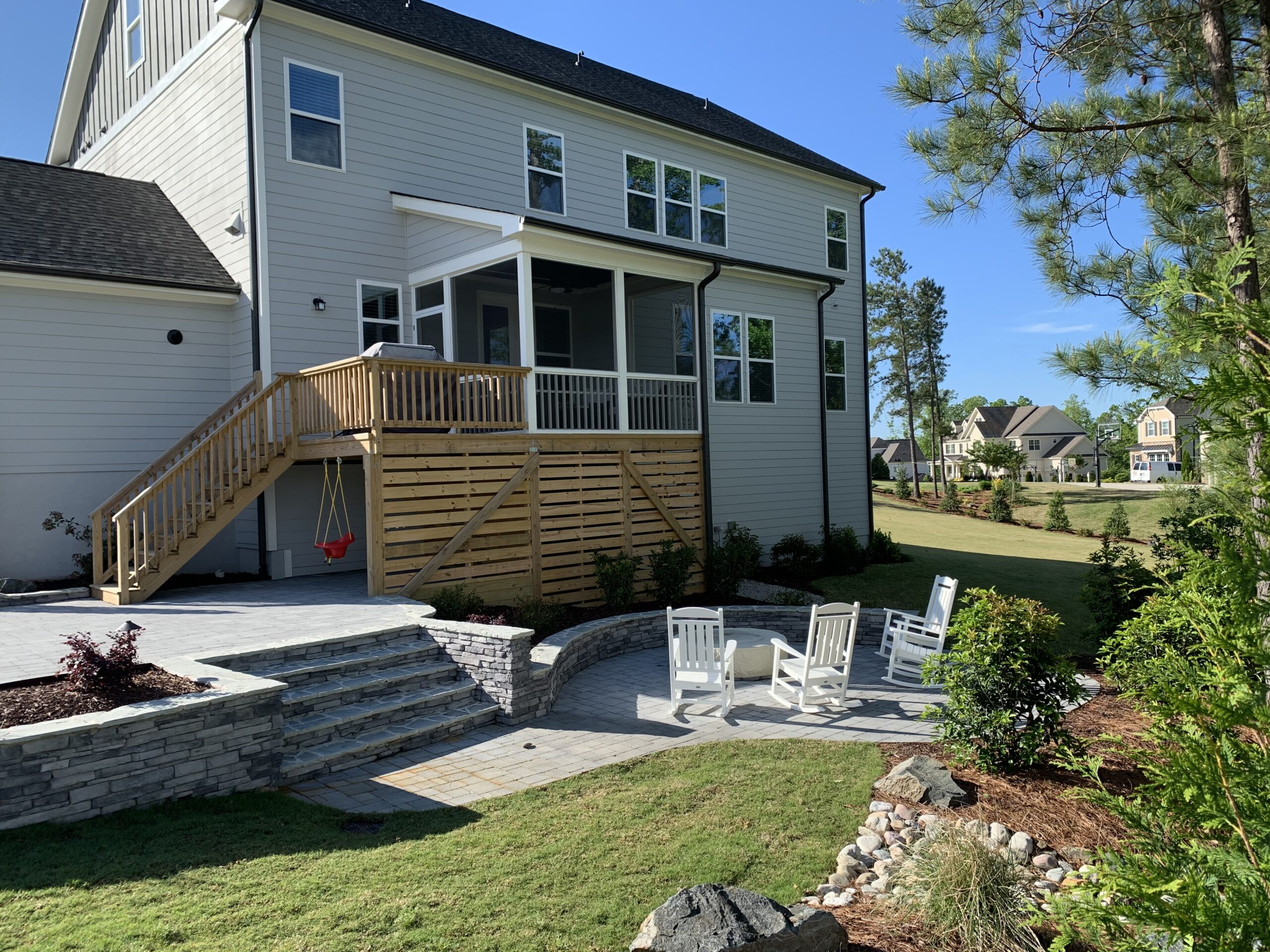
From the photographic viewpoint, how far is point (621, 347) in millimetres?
13445

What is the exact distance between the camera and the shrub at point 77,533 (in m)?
12.0

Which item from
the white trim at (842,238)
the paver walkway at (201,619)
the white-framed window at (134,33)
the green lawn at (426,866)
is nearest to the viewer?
the green lawn at (426,866)

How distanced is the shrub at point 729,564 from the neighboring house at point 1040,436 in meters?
71.1

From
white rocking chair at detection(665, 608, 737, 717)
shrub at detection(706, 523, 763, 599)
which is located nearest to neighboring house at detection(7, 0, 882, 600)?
shrub at detection(706, 523, 763, 599)

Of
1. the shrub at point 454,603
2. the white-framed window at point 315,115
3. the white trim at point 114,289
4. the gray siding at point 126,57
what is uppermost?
the gray siding at point 126,57

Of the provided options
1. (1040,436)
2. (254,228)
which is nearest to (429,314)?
(254,228)

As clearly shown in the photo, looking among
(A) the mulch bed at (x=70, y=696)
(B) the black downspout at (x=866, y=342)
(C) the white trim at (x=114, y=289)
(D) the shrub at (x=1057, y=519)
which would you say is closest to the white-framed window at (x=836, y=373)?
(B) the black downspout at (x=866, y=342)

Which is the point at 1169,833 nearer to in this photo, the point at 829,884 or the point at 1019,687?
the point at 829,884

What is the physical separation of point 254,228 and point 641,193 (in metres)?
7.78

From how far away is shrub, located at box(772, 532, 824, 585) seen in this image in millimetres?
17156

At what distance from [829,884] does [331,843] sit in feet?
9.58

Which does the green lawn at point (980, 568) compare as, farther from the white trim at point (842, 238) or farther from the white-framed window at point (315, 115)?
the white-framed window at point (315, 115)

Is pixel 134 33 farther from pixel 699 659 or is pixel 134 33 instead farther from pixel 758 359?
pixel 699 659

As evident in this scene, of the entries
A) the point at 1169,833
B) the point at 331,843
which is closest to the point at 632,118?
the point at 331,843
